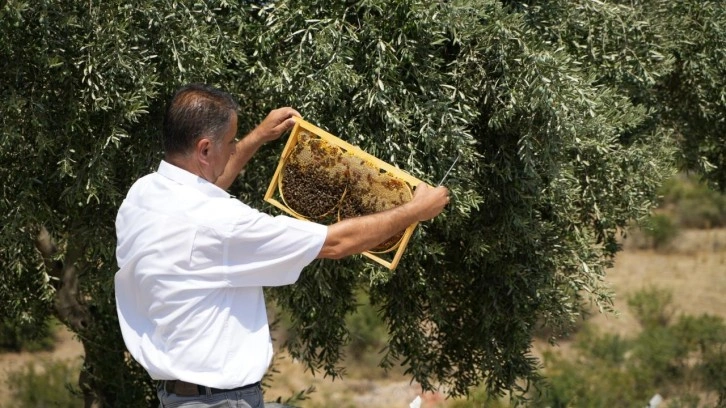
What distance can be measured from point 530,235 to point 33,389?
9391 millimetres

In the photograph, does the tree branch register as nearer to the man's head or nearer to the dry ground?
the man's head

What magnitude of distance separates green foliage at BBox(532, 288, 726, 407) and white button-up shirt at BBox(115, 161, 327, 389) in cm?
720

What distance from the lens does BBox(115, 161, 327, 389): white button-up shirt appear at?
328 centimetres

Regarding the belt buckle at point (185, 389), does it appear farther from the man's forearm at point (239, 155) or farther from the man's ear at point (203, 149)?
the man's forearm at point (239, 155)

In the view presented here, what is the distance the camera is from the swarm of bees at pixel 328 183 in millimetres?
3947

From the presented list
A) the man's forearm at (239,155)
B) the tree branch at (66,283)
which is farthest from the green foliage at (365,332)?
the man's forearm at (239,155)

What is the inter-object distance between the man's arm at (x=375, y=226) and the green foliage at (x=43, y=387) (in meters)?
8.95

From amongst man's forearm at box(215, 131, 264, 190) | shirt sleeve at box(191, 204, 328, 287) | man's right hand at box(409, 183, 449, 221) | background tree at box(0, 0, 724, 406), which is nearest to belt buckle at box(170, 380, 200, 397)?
shirt sleeve at box(191, 204, 328, 287)

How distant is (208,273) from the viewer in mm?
3287

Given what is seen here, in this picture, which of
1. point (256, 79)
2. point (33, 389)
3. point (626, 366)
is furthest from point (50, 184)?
point (626, 366)

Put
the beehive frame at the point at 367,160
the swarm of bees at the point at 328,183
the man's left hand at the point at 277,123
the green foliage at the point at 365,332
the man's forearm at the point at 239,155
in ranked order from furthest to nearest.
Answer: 1. the green foliage at the point at 365,332
2. the man's forearm at the point at 239,155
3. the man's left hand at the point at 277,123
4. the swarm of bees at the point at 328,183
5. the beehive frame at the point at 367,160

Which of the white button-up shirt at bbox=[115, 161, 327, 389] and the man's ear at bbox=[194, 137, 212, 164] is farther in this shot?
the man's ear at bbox=[194, 137, 212, 164]

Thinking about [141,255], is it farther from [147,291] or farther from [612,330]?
[612,330]

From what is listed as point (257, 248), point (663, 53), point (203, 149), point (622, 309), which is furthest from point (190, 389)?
point (622, 309)
